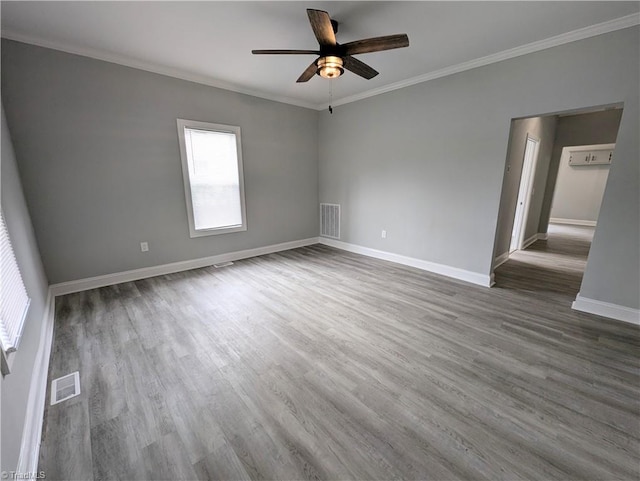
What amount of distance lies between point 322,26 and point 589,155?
32.0 ft

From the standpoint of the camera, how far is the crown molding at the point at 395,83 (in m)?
2.29

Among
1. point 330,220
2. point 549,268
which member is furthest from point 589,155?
point 330,220

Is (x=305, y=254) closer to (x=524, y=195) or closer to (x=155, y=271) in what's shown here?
(x=155, y=271)

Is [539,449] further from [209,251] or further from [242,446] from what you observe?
[209,251]

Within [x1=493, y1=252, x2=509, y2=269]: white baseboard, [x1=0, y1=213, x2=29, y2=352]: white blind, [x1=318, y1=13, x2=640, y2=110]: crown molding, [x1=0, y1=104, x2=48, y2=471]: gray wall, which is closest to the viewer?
[x1=0, y1=104, x2=48, y2=471]: gray wall

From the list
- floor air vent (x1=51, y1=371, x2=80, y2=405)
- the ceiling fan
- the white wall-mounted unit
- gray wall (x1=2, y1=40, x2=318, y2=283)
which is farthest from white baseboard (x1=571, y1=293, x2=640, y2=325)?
the white wall-mounted unit

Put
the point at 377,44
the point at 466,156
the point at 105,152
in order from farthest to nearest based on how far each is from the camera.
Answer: the point at 466,156
the point at 105,152
the point at 377,44

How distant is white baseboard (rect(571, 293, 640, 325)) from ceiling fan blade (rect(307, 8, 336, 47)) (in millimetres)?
3482

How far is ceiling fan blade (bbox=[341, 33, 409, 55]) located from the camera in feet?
6.14

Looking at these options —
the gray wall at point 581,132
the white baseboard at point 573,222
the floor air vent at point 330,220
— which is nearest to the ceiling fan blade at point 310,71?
the floor air vent at point 330,220

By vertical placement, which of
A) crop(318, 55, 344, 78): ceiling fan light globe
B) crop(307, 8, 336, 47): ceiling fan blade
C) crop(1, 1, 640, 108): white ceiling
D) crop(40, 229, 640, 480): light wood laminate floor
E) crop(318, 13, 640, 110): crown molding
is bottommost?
crop(40, 229, 640, 480): light wood laminate floor

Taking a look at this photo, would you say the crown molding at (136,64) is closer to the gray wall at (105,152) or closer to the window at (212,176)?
the gray wall at (105,152)

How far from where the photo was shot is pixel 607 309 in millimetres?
2547

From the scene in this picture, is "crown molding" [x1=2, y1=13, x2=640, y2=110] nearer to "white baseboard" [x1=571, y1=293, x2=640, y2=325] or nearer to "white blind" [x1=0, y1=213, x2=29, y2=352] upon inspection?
"white blind" [x1=0, y1=213, x2=29, y2=352]
